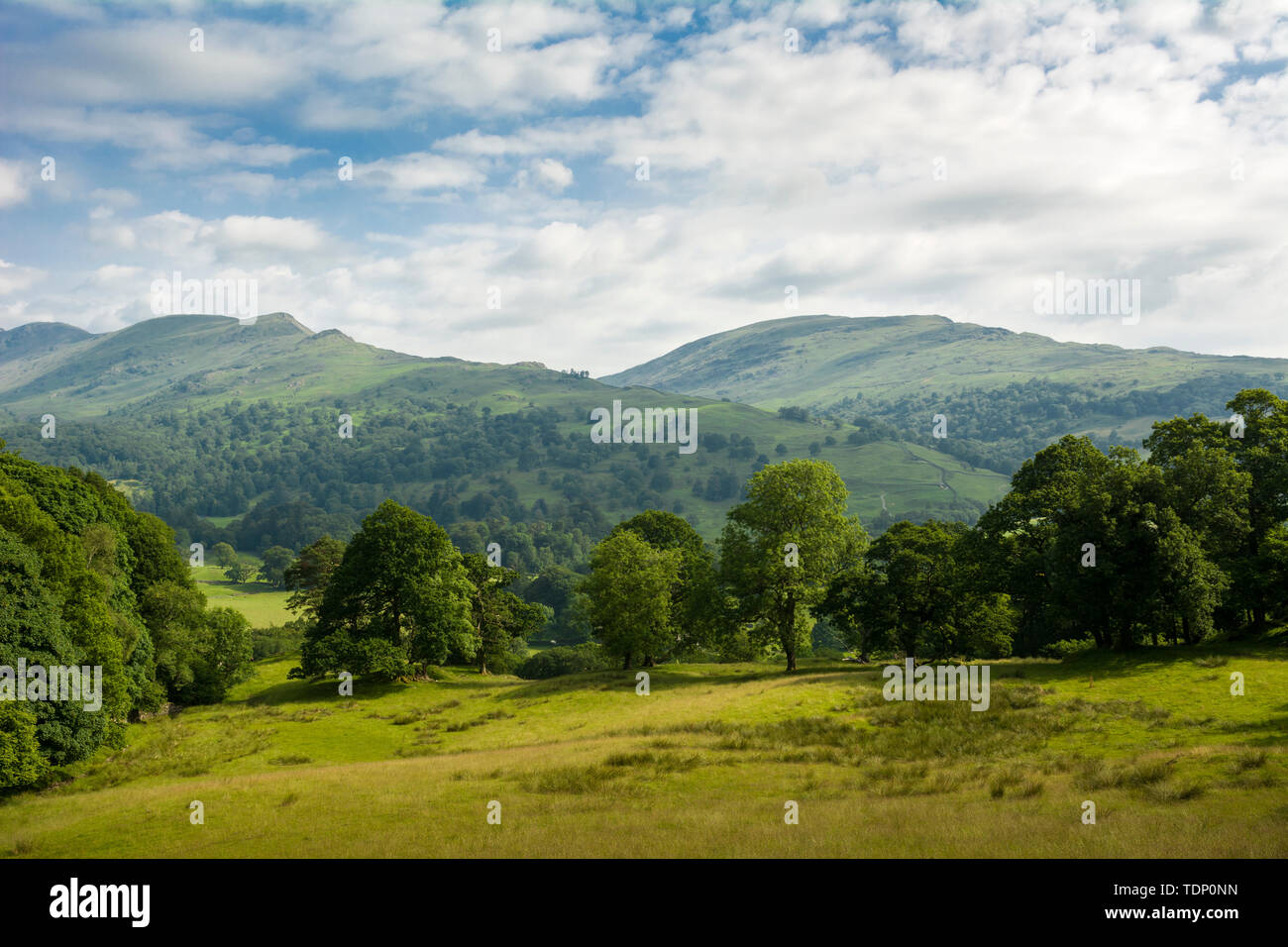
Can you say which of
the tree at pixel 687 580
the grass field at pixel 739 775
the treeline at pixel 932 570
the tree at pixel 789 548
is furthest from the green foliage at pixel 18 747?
the tree at pixel 687 580

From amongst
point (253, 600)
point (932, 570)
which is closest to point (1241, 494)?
point (932, 570)

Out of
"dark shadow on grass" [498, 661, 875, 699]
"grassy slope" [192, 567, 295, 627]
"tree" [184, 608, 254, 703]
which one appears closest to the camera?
"dark shadow on grass" [498, 661, 875, 699]

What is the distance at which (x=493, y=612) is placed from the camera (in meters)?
75.7

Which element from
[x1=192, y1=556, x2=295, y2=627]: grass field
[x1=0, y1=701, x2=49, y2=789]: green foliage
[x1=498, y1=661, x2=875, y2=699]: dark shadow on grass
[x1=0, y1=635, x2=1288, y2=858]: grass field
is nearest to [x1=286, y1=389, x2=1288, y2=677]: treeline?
[x1=498, y1=661, x2=875, y2=699]: dark shadow on grass

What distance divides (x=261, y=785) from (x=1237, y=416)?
6057cm

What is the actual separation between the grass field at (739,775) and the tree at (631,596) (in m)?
9.77

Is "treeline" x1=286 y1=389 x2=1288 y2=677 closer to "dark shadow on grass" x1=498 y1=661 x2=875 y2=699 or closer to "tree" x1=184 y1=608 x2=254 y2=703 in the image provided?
"dark shadow on grass" x1=498 y1=661 x2=875 y2=699

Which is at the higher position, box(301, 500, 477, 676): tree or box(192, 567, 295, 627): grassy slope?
box(301, 500, 477, 676): tree

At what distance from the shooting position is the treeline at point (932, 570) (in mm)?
45438

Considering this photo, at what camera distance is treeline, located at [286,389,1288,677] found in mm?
45438

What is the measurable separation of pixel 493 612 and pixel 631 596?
19.9m

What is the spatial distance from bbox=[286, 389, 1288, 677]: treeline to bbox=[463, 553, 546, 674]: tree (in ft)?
6.68

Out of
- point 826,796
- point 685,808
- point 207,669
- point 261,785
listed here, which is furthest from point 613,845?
point 207,669
